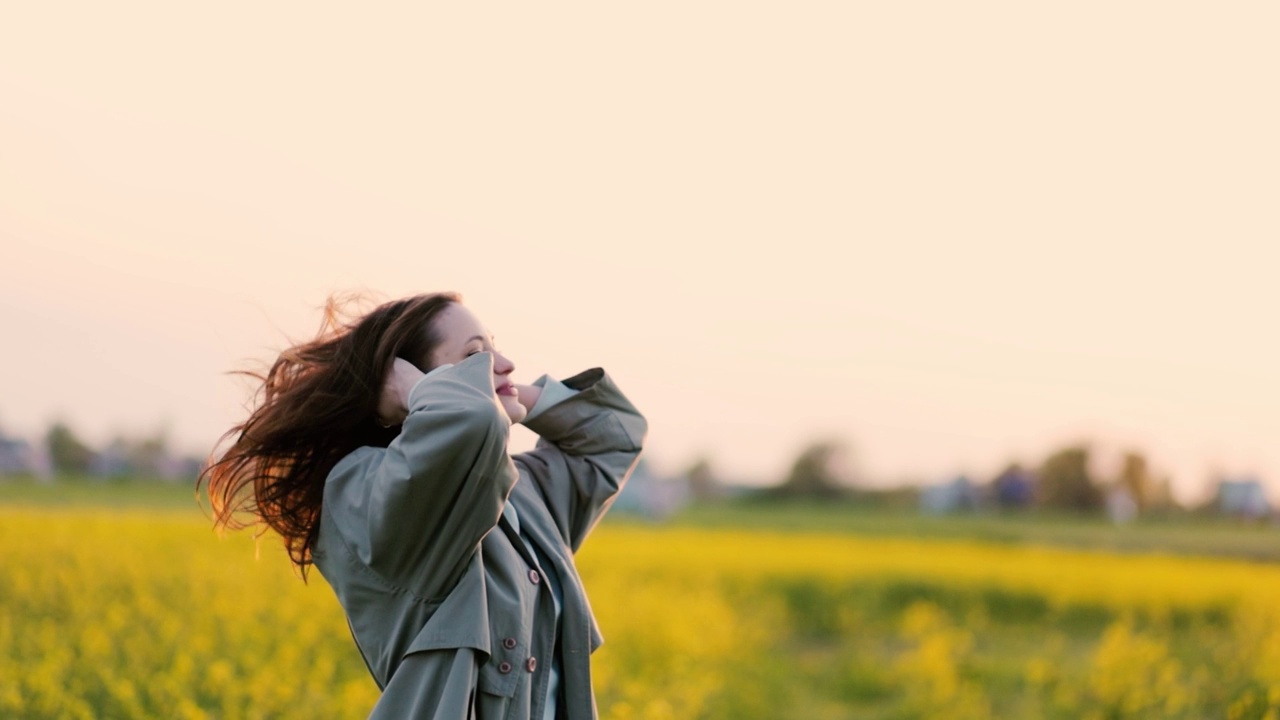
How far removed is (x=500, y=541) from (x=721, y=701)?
5.49m

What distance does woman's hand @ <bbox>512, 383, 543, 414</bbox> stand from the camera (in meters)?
2.83

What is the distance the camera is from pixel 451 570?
2.26 meters

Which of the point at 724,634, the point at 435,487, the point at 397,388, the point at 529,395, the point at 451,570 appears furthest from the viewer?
the point at 724,634

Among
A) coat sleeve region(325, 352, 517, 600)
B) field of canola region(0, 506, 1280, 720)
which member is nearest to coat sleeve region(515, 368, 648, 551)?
coat sleeve region(325, 352, 517, 600)

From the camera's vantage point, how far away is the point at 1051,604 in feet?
46.1

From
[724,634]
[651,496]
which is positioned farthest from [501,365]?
[651,496]

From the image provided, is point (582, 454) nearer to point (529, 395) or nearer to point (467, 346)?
point (529, 395)

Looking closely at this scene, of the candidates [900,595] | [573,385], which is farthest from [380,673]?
[900,595]

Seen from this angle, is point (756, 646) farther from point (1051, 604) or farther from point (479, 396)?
point (479, 396)

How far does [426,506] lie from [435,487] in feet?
0.17

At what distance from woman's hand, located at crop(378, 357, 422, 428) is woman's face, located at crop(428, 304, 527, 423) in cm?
6

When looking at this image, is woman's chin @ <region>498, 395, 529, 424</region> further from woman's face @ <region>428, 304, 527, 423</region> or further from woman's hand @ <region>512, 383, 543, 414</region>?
woman's hand @ <region>512, 383, 543, 414</region>

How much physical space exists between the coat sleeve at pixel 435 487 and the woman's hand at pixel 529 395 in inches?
20.3

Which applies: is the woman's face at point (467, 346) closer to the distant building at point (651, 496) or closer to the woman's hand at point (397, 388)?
the woman's hand at point (397, 388)
